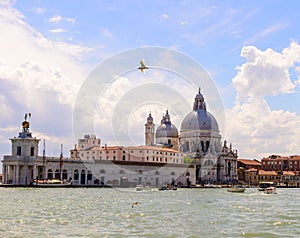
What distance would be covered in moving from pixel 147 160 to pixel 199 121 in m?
23.0


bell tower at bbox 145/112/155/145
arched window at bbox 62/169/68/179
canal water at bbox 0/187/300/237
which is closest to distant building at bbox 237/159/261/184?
bell tower at bbox 145/112/155/145

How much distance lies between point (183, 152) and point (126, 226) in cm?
9780

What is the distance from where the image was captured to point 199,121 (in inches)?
4970

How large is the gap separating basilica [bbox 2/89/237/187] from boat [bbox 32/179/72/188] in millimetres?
1951

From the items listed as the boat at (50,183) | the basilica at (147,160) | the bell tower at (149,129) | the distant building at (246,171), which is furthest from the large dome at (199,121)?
the boat at (50,183)

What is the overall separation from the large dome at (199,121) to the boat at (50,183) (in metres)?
46.5

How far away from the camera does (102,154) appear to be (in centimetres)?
10794

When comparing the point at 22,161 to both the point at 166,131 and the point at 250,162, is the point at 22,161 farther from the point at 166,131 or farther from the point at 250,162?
the point at 250,162

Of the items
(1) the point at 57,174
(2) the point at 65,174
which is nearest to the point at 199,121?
(2) the point at 65,174

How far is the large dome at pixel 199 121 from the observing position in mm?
126062

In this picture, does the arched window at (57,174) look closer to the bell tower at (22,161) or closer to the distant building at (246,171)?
the bell tower at (22,161)

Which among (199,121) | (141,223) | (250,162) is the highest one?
(199,121)

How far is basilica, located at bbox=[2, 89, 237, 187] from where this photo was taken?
8706cm

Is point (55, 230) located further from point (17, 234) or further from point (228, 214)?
point (228, 214)
